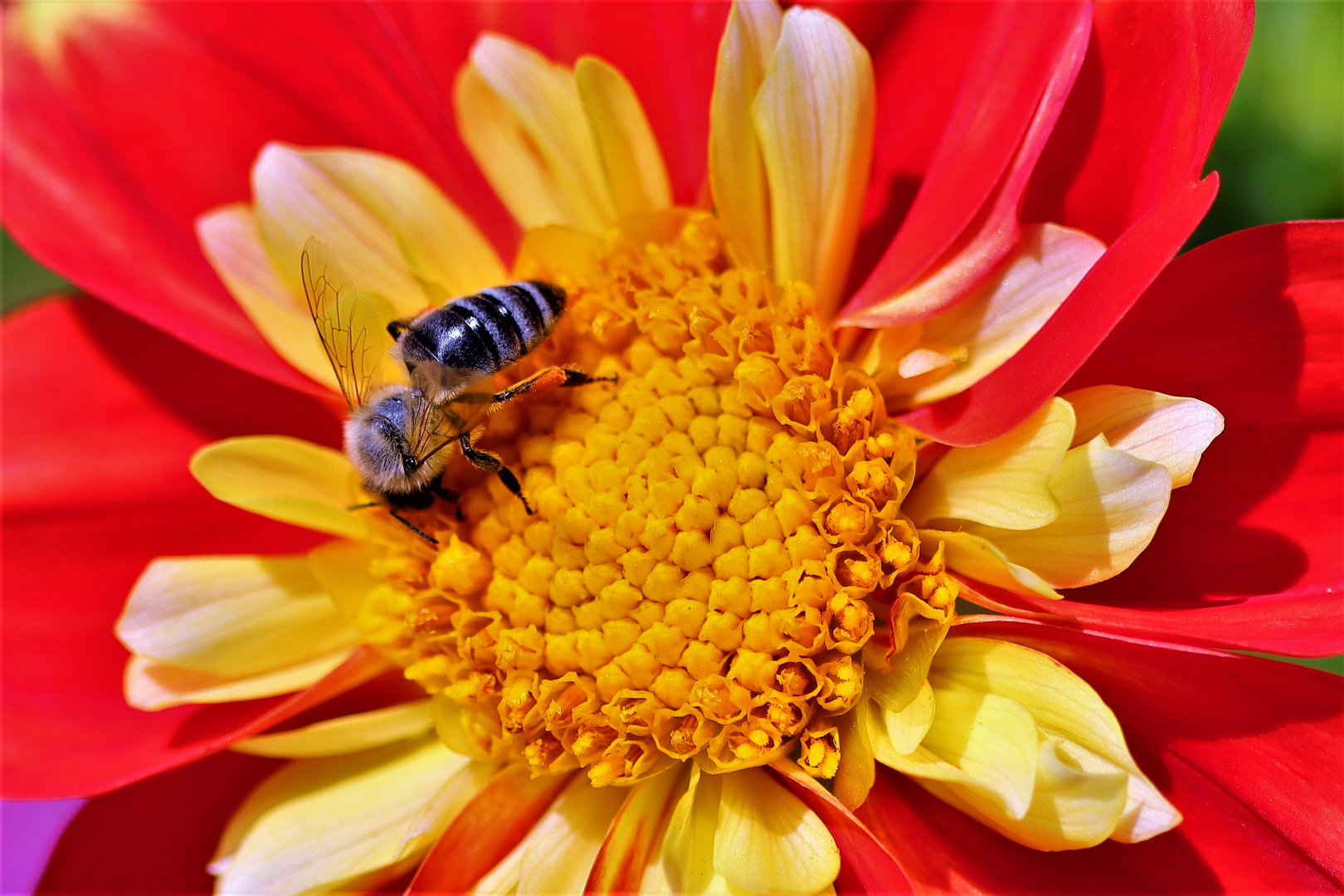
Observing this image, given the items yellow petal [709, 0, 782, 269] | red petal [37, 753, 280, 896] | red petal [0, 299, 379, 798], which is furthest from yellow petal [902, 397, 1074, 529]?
red petal [37, 753, 280, 896]

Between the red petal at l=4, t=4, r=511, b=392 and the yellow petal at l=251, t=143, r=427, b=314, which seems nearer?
the yellow petal at l=251, t=143, r=427, b=314

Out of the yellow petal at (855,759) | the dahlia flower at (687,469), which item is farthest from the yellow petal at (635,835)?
the yellow petal at (855,759)

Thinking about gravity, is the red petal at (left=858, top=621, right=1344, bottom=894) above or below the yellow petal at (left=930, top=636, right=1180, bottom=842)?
below

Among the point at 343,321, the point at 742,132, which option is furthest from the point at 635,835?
the point at 742,132

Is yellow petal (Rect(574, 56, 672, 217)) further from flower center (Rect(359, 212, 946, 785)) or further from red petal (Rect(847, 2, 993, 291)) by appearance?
red petal (Rect(847, 2, 993, 291))

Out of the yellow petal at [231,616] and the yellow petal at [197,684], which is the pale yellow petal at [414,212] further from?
the yellow petal at [197,684]

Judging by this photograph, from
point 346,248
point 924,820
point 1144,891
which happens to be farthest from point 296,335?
point 1144,891

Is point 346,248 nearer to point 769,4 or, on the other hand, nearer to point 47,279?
point 769,4
